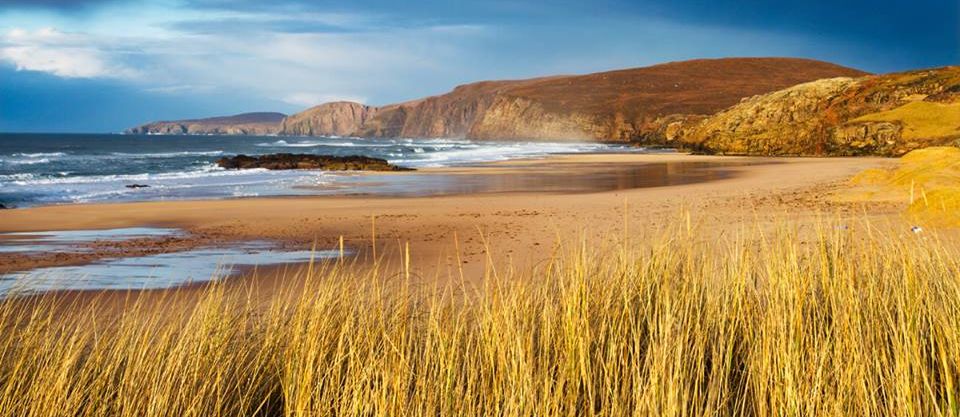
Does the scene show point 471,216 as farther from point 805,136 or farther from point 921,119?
point 805,136

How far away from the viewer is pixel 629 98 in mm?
110750

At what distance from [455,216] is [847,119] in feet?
106

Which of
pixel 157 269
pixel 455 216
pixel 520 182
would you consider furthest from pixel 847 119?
pixel 157 269

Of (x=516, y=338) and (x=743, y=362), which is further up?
(x=516, y=338)

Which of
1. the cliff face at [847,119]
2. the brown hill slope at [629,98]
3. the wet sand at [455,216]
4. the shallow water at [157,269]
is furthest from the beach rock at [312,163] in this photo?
the brown hill slope at [629,98]

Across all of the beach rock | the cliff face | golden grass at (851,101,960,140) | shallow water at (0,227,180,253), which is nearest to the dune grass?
shallow water at (0,227,180,253)

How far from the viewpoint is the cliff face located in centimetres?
3331

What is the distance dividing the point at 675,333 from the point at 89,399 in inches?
98.6

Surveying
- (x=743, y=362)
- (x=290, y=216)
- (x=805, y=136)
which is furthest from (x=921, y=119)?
(x=743, y=362)

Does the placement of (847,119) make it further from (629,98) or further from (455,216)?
(629,98)

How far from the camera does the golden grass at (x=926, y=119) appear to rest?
31781 millimetres

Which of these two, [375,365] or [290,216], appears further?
[290,216]

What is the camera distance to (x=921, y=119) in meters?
33.8

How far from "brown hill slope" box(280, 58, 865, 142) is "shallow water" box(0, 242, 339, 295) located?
2887 inches
